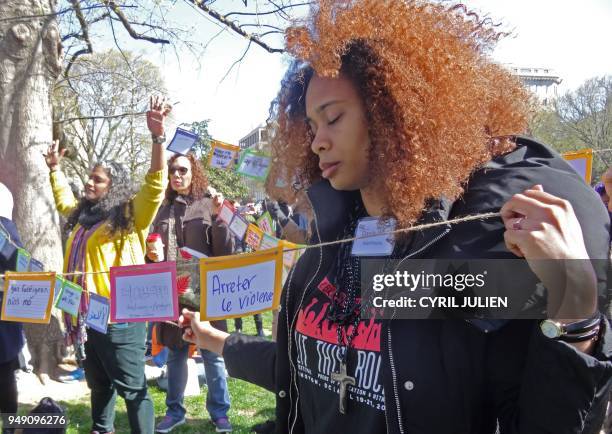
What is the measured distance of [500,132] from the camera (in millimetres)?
1294

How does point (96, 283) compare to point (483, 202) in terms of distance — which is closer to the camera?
point (483, 202)

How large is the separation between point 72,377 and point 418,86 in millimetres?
4960

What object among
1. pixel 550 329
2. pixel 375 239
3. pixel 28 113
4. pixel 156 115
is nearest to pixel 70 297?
pixel 156 115

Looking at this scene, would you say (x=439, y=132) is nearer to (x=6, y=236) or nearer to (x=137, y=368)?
(x=137, y=368)

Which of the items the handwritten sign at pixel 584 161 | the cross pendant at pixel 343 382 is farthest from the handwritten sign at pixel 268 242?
the cross pendant at pixel 343 382

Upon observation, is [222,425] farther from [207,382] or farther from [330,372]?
[330,372]

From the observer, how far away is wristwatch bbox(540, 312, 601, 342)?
2.92ft

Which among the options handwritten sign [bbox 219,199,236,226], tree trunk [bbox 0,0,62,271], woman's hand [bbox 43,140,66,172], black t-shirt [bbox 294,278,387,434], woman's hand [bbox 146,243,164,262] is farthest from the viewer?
tree trunk [bbox 0,0,62,271]

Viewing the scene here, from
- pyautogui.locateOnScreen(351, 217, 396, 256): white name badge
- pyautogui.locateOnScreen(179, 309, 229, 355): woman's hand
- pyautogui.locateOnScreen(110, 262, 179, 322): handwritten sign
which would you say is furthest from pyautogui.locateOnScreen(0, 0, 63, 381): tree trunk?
pyautogui.locateOnScreen(351, 217, 396, 256): white name badge

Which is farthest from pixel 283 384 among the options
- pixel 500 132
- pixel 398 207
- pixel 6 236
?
pixel 6 236

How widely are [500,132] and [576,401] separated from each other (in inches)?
26.5

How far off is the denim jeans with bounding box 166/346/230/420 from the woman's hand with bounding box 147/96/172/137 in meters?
1.89

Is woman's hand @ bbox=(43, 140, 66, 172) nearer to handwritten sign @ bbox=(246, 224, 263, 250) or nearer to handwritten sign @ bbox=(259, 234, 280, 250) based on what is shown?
handwritten sign @ bbox=(246, 224, 263, 250)

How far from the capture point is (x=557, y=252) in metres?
0.87
